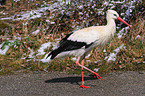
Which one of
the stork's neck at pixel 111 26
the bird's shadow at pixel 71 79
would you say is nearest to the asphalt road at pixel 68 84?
the bird's shadow at pixel 71 79

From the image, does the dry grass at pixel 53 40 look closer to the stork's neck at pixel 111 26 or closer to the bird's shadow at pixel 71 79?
the bird's shadow at pixel 71 79

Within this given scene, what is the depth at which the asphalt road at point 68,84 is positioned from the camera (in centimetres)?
489

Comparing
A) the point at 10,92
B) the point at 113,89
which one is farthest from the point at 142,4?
the point at 10,92

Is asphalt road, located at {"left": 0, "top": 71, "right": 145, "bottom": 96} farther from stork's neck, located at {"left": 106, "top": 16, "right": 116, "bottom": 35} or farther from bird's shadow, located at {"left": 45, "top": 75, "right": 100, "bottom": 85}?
stork's neck, located at {"left": 106, "top": 16, "right": 116, "bottom": 35}

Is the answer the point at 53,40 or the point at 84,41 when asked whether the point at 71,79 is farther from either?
the point at 53,40

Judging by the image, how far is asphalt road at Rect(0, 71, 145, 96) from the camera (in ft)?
16.1

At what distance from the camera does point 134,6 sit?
27.8 ft

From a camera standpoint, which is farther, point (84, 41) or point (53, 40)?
point (53, 40)

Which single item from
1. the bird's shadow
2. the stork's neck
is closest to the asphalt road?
the bird's shadow

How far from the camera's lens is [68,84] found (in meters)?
5.51

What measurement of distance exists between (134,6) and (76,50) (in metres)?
3.87

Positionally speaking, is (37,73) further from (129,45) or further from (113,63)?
(129,45)

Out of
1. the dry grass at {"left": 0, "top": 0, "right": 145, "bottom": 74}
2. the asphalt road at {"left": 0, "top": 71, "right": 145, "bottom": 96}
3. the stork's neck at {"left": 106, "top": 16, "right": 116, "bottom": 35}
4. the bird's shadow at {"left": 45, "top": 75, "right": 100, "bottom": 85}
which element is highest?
the stork's neck at {"left": 106, "top": 16, "right": 116, "bottom": 35}

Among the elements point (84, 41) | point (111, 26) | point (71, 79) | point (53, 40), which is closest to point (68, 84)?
point (71, 79)
